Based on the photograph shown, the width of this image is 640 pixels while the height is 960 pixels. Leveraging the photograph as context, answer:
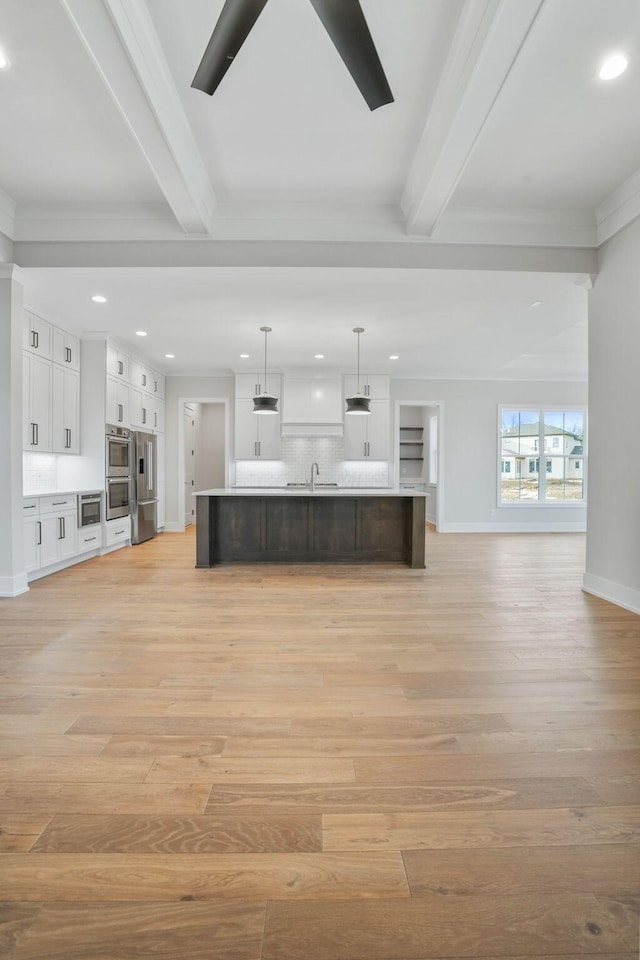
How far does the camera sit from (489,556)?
19.5ft

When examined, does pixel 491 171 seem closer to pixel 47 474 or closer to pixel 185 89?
pixel 185 89

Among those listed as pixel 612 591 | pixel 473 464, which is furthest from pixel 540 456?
pixel 612 591

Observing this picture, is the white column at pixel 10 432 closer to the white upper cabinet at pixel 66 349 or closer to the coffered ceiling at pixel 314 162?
the coffered ceiling at pixel 314 162

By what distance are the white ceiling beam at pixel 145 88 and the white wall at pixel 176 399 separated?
4.89 meters

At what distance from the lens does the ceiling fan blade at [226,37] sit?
1.66 meters

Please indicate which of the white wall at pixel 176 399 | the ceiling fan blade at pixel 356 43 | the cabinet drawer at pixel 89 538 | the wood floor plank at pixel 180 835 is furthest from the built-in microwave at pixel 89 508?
the ceiling fan blade at pixel 356 43

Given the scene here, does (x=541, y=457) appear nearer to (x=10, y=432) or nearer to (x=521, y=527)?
(x=521, y=527)

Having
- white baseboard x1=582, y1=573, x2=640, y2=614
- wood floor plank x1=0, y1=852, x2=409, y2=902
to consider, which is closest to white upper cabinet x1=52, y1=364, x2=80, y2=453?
wood floor plank x1=0, y1=852, x2=409, y2=902

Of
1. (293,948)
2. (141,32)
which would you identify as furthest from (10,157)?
(293,948)

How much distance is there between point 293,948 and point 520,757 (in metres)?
1.05

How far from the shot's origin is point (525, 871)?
1.22 metres

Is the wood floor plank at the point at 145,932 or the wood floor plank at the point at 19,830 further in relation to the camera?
the wood floor plank at the point at 19,830

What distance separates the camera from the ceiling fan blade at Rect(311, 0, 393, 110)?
5.45 feet

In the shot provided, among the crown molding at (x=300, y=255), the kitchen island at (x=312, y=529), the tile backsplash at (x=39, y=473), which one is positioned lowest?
the kitchen island at (x=312, y=529)
